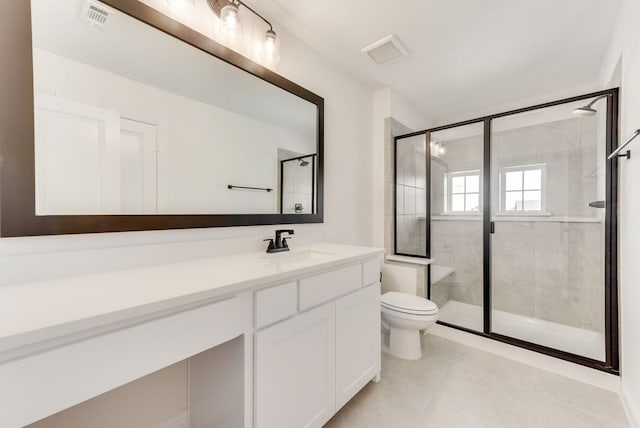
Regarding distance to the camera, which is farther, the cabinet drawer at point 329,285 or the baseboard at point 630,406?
the baseboard at point 630,406

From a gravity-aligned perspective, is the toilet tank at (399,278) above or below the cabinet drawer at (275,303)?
below

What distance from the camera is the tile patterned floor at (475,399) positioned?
1374 mm

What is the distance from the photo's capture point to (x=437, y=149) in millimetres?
2643

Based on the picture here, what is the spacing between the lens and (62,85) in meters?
0.93

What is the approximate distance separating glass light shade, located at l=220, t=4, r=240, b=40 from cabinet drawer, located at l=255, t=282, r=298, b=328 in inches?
51.8

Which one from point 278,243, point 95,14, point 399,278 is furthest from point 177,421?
point 399,278

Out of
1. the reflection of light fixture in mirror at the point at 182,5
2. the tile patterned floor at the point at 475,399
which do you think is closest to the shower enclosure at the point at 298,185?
the reflection of light fixture in mirror at the point at 182,5

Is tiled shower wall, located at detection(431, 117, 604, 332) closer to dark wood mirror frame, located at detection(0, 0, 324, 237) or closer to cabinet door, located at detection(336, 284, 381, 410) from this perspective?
cabinet door, located at detection(336, 284, 381, 410)

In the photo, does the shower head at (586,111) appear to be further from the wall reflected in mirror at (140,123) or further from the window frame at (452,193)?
the wall reflected in mirror at (140,123)

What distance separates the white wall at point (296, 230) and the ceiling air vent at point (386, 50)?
12.6 inches

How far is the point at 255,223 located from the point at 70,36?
1.06 meters

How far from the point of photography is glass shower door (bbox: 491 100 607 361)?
2025 millimetres

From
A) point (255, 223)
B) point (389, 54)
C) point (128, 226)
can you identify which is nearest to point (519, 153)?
point (389, 54)

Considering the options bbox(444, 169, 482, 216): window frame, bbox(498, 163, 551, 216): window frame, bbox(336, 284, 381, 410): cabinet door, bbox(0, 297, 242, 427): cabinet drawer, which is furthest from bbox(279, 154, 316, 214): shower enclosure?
bbox(498, 163, 551, 216): window frame
